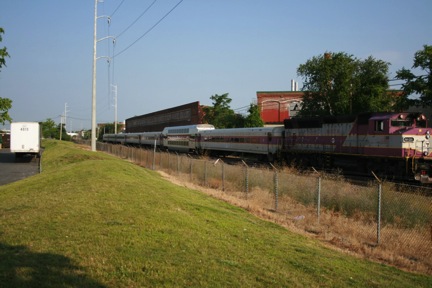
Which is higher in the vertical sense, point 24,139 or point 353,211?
point 24,139

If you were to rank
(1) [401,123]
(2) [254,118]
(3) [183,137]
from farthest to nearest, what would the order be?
(2) [254,118]
(3) [183,137]
(1) [401,123]

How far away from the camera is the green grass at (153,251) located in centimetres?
493

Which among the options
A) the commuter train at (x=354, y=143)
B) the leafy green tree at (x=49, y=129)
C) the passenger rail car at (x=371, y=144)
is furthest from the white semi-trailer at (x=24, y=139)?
the leafy green tree at (x=49, y=129)

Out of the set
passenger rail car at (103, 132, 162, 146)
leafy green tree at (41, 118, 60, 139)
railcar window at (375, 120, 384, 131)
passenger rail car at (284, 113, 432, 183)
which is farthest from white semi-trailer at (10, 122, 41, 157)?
leafy green tree at (41, 118, 60, 139)

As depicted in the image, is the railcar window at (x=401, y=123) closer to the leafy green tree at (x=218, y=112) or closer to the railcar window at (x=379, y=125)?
the railcar window at (x=379, y=125)

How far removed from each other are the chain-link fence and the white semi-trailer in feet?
75.7

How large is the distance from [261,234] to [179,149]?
133 feet

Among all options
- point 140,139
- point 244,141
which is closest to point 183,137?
point 244,141

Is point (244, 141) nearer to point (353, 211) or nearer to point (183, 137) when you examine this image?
point (183, 137)

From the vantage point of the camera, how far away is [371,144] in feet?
66.9

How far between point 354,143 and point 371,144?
1.41m

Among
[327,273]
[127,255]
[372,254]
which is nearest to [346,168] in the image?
[372,254]

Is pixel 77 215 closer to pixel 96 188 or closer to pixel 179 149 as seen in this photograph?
pixel 96 188

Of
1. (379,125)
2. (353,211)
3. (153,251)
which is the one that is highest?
(379,125)
